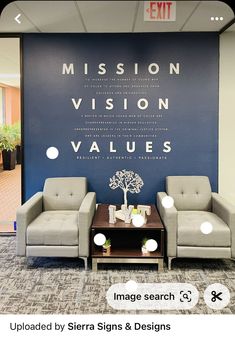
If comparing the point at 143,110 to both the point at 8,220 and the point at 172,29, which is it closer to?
the point at 172,29

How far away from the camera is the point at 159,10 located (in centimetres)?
99

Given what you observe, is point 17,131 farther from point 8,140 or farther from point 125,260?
point 125,260

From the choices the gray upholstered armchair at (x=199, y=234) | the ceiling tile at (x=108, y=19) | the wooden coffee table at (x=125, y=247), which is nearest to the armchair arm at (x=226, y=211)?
the gray upholstered armchair at (x=199, y=234)

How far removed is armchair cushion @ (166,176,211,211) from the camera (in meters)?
2.57

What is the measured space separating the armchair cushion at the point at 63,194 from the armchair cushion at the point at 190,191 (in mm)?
636

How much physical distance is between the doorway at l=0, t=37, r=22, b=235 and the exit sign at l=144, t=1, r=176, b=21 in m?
1.97

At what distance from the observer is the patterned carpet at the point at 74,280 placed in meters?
1.72

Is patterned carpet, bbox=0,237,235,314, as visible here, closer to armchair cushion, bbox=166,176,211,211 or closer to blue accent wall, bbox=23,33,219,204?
armchair cushion, bbox=166,176,211,211

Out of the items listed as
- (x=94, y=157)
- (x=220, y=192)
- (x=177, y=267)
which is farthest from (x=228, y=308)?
(x=94, y=157)

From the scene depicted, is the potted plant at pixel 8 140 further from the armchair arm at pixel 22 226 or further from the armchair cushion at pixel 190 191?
the armchair cushion at pixel 190 191

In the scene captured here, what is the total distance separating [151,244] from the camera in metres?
2.28

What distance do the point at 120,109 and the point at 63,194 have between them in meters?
0.76

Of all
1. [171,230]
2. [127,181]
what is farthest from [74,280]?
Answer: [127,181]

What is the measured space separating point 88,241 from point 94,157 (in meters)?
0.78
